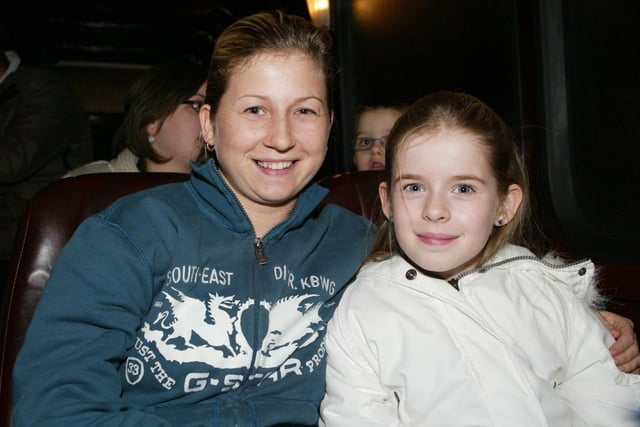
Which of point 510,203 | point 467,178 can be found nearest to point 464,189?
point 467,178

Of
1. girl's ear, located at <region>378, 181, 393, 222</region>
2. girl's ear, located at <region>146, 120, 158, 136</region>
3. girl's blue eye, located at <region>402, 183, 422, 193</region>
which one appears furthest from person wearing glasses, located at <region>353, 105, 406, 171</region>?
girl's blue eye, located at <region>402, 183, 422, 193</region>

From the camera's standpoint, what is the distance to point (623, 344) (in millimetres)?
1329

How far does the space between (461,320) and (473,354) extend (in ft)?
0.24

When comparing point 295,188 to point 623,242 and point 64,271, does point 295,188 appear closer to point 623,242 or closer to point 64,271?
point 64,271

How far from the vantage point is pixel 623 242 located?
5.31ft

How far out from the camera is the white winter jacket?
1158mm

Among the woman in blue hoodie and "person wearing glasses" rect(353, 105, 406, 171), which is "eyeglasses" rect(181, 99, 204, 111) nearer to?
"person wearing glasses" rect(353, 105, 406, 171)

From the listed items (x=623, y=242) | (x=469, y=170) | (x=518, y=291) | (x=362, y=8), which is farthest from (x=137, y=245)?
(x=362, y=8)

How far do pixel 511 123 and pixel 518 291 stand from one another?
81cm

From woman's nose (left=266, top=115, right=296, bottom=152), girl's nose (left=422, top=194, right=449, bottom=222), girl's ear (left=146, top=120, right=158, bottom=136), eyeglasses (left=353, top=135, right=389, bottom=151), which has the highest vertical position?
girl's ear (left=146, top=120, right=158, bottom=136)

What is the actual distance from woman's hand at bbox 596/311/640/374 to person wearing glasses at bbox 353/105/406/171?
1.35 m

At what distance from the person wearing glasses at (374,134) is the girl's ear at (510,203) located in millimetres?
1234

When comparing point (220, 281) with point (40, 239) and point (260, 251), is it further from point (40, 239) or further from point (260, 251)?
point (40, 239)

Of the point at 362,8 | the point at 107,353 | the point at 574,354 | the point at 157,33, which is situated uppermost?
the point at 157,33
